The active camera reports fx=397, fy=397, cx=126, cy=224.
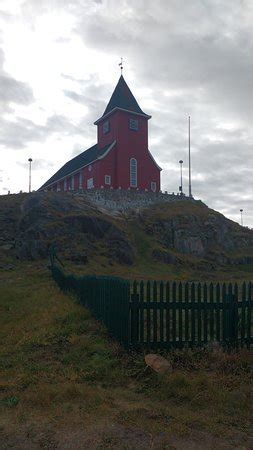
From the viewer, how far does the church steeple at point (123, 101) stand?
49.8 m

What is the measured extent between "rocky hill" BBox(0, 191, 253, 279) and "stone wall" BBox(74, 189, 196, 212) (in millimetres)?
110

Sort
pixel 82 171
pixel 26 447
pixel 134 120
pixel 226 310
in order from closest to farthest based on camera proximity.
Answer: pixel 26 447 < pixel 226 310 < pixel 134 120 < pixel 82 171

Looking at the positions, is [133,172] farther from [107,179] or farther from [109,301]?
[109,301]

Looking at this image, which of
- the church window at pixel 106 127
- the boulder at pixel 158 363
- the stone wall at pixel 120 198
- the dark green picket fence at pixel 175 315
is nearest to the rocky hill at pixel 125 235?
the stone wall at pixel 120 198

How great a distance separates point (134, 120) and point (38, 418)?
47.0m

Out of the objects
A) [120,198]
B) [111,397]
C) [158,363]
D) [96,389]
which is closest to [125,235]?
[120,198]

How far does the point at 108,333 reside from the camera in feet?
33.7

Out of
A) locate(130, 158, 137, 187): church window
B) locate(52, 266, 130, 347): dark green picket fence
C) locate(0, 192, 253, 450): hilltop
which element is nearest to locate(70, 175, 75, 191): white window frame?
locate(130, 158, 137, 187): church window

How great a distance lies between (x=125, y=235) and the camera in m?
36.9

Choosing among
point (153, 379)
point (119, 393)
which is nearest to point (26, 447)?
point (119, 393)

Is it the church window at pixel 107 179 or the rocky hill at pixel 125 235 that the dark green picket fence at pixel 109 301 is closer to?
the rocky hill at pixel 125 235

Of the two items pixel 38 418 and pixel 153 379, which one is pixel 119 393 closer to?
pixel 153 379

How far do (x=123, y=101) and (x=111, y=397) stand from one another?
4758cm

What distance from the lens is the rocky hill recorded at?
31.6 metres
